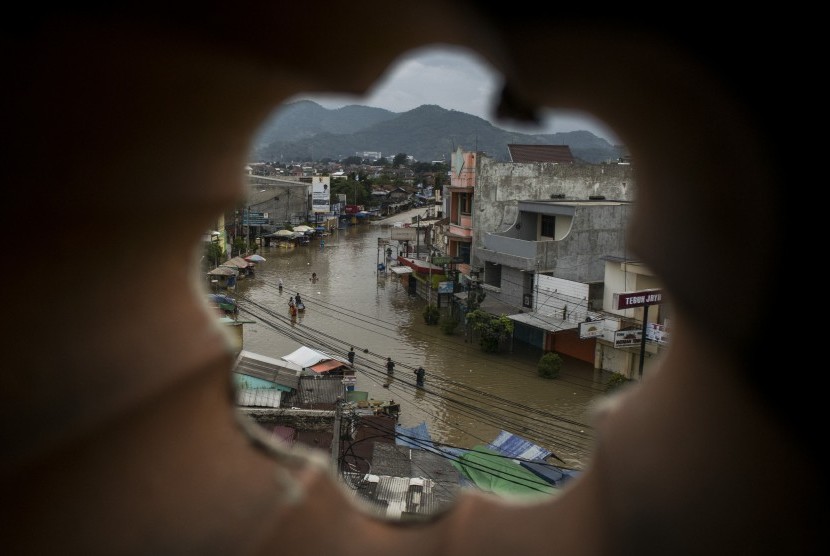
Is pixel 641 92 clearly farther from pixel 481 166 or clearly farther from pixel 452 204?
pixel 452 204

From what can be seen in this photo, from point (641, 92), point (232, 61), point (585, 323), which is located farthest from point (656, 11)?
point (585, 323)

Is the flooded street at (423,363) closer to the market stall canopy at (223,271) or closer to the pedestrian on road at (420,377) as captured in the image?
the pedestrian on road at (420,377)

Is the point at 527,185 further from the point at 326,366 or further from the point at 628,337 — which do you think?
the point at 326,366

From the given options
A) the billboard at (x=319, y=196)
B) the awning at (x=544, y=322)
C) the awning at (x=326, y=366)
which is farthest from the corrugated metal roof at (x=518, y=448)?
the billboard at (x=319, y=196)

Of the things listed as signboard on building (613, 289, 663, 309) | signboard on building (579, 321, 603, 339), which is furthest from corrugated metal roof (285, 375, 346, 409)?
signboard on building (579, 321, 603, 339)

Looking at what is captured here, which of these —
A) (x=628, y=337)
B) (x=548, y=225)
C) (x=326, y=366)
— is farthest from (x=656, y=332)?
(x=326, y=366)
